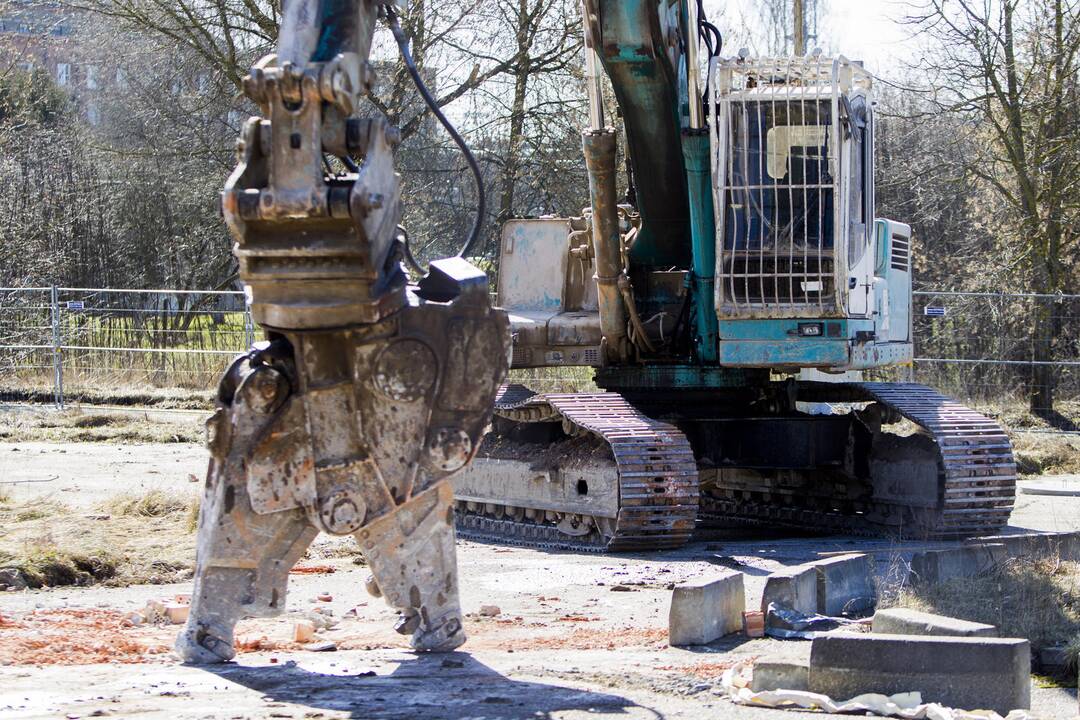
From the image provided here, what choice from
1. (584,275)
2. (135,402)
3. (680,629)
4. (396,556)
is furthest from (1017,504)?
(135,402)

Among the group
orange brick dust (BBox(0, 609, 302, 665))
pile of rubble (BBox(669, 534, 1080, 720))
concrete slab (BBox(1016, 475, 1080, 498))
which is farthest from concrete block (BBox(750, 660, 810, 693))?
concrete slab (BBox(1016, 475, 1080, 498))

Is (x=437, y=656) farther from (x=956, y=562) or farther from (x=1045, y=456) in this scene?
(x=1045, y=456)

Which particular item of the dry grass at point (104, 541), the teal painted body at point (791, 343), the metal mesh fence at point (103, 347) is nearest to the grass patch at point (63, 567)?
the dry grass at point (104, 541)

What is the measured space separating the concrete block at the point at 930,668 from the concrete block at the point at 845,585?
1.93 m

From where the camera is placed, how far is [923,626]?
5.69 meters

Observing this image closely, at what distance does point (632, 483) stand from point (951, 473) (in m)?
2.16

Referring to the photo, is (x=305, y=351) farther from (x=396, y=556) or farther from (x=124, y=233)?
(x=124, y=233)

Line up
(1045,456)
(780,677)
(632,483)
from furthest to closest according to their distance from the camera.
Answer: (1045,456), (632,483), (780,677)

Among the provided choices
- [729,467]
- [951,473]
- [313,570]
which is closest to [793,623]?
[313,570]

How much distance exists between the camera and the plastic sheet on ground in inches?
197

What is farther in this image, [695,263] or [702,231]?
[695,263]

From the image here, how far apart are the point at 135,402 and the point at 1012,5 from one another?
12.5 metres

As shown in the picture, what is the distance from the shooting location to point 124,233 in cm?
2859

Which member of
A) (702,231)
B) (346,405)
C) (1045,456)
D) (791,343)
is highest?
(702,231)
